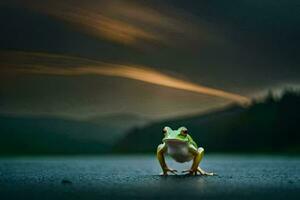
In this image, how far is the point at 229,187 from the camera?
712 inches

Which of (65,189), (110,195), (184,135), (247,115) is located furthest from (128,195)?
(247,115)

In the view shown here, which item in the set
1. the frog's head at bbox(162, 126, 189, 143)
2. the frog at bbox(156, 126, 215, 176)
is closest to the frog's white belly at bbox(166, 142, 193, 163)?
the frog at bbox(156, 126, 215, 176)

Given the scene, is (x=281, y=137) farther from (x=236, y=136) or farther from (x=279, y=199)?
(x=279, y=199)

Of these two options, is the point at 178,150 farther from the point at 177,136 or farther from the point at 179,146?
the point at 177,136

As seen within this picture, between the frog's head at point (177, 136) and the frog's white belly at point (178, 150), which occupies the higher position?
the frog's head at point (177, 136)

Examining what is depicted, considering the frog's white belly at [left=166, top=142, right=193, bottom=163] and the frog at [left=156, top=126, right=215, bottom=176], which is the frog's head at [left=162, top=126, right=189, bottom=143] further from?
the frog's white belly at [left=166, top=142, right=193, bottom=163]

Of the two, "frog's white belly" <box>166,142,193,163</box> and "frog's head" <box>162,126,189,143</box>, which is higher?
"frog's head" <box>162,126,189,143</box>

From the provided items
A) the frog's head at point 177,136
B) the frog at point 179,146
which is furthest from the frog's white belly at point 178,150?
the frog's head at point 177,136

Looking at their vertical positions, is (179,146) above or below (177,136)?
below

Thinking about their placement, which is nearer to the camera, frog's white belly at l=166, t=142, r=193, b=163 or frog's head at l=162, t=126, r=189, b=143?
frog's head at l=162, t=126, r=189, b=143

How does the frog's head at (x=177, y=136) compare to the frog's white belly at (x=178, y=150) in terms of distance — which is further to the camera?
the frog's white belly at (x=178, y=150)

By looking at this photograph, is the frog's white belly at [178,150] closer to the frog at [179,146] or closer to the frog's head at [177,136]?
the frog at [179,146]

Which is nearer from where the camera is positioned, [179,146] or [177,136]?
[177,136]

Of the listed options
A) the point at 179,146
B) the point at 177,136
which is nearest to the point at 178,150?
the point at 179,146
